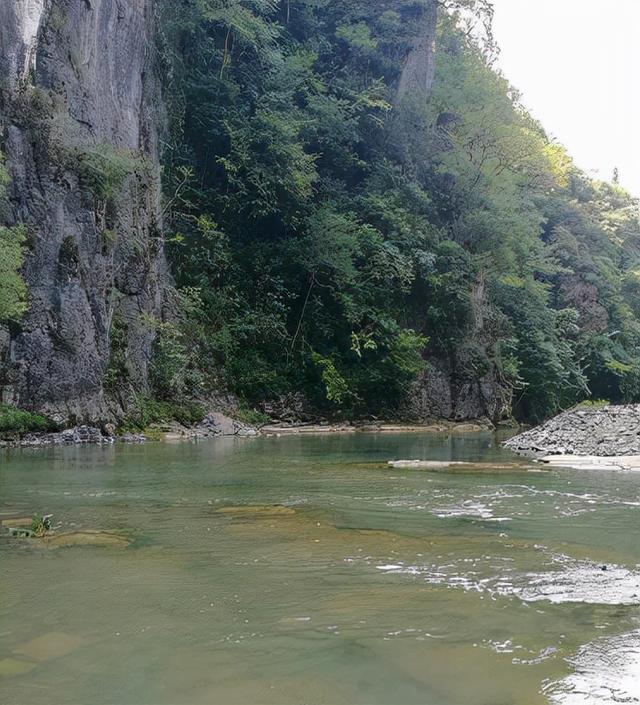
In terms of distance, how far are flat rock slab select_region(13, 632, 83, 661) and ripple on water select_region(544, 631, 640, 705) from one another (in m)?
2.38

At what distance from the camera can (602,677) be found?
3.29 metres

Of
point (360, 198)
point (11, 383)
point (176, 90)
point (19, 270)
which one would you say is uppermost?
point (176, 90)

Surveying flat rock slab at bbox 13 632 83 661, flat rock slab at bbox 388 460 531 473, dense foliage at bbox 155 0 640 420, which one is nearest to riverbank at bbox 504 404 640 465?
flat rock slab at bbox 388 460 531 473

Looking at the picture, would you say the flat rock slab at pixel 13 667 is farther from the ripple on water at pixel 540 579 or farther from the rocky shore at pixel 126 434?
the rocky shore at pixel 126 434

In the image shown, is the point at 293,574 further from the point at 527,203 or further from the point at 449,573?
the point at 527,203

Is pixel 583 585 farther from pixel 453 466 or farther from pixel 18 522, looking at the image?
pixel 453 466

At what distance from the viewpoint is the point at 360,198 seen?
103 feet

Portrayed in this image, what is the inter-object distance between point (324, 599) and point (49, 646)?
173 cm

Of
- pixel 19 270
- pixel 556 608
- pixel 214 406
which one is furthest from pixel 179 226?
pixel 556 608

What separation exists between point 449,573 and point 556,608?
104 cm

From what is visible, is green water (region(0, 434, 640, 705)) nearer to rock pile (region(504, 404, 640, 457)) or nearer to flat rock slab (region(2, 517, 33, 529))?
flat rock slab (region(2, 517, 33, 529))

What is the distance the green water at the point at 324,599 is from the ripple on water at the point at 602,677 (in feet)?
0.04

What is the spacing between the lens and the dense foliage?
27.2 meters

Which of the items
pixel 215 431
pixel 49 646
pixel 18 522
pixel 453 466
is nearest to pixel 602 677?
pixel 49 646
